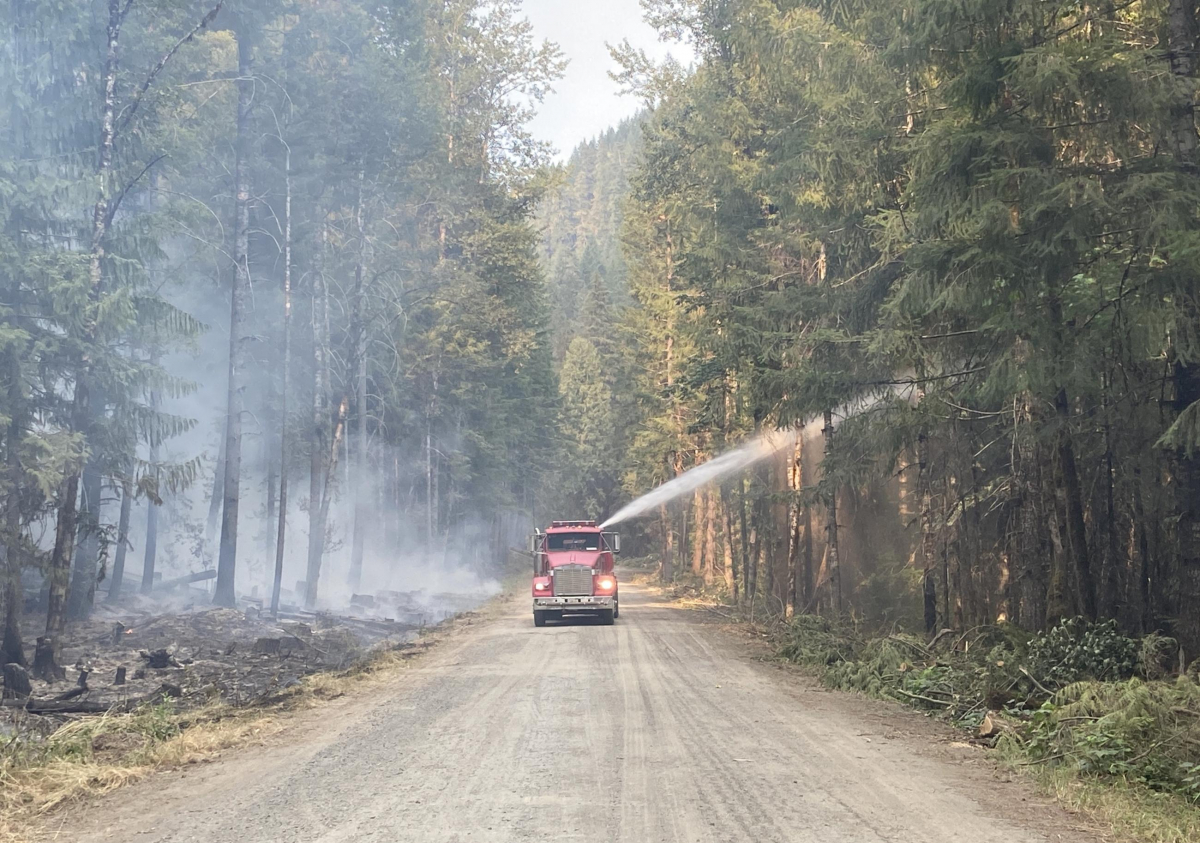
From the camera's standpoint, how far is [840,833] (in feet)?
19.8

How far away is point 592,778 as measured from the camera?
7.63 meters

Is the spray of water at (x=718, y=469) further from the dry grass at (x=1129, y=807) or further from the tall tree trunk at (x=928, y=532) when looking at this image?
the dry grass at (x=1129, y=807)

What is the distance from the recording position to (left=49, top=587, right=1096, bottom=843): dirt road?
6242 mm

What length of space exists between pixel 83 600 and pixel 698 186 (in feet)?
59.5

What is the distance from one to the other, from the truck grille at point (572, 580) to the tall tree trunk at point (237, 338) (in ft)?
28.7

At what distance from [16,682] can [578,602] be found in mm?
12146

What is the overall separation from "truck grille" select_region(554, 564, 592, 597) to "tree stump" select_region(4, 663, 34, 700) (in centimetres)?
1158

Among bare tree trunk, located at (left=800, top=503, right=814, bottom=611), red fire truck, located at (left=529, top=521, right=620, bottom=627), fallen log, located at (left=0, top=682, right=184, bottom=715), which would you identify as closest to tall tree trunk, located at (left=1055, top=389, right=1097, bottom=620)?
bare tree trunk, located at (left=800, top=503, right=814, bottom=611)

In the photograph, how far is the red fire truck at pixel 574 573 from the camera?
22.7m

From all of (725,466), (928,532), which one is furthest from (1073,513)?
(725,466)

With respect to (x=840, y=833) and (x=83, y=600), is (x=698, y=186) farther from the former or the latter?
(x=840, y=833)

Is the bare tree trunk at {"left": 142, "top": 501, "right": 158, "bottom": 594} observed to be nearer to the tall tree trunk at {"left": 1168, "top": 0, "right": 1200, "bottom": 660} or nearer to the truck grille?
the truck grille

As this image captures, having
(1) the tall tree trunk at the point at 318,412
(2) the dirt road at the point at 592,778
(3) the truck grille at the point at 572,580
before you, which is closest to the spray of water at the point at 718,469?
(3) the truck grille at the point at 572,580

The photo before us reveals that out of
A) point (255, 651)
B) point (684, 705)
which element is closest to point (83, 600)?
point (255, 651)
